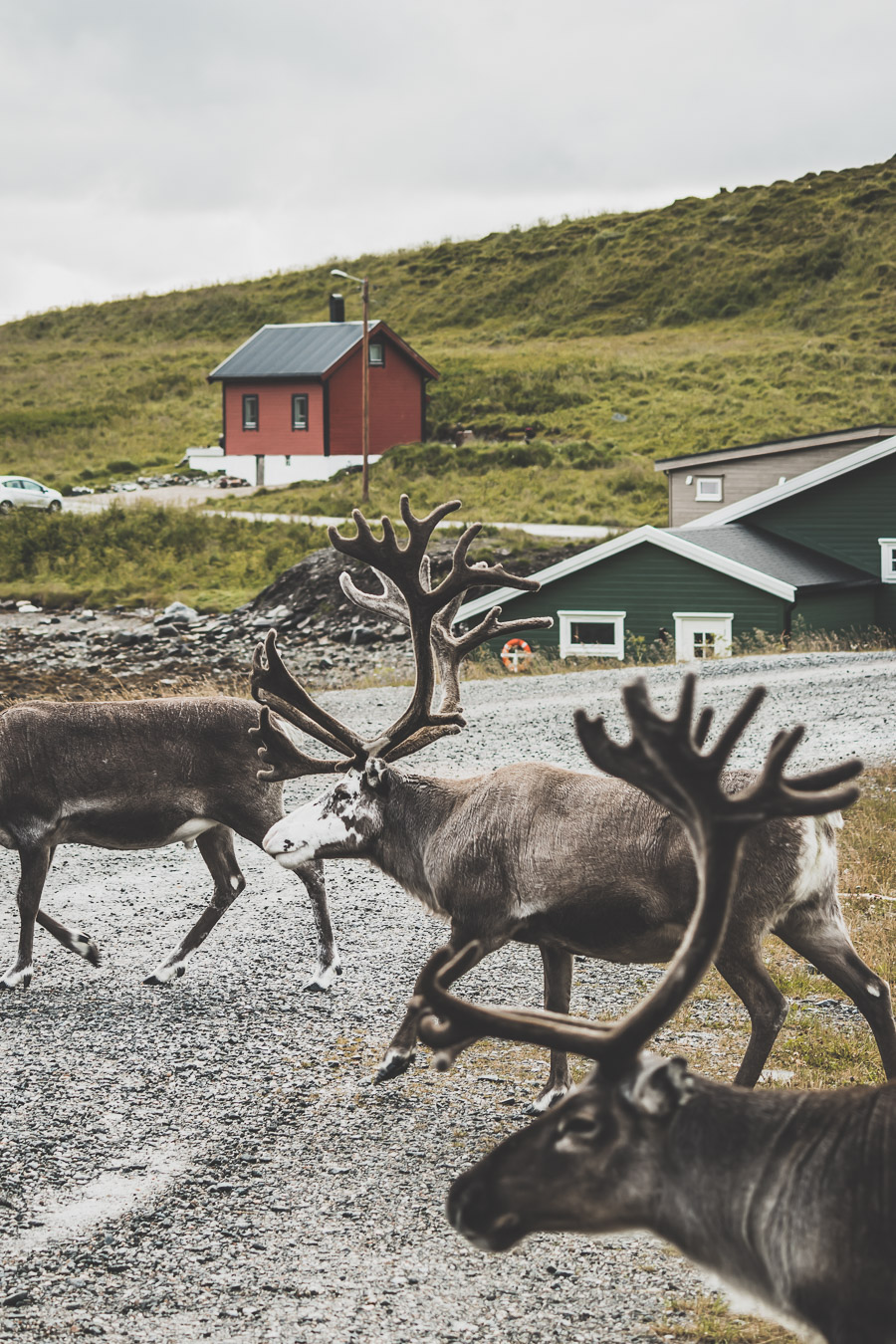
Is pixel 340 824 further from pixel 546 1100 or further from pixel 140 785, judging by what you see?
pixel 140 785

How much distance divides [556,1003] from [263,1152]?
1527 mm

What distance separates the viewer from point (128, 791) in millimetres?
7941

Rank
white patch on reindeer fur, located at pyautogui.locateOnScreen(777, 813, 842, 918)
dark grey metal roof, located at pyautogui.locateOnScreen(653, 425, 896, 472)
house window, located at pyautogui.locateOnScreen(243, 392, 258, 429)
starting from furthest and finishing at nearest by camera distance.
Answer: house window, located at pyautogui.locateOnScreen(243, 392, 258, 429), dark grey metal roof, located at pyautogui.locateOnScreen(653, 425, 896, 472), white patch on reindeer fur, located at pyautogui.locateOnScreen(777, 813, 842, 918)

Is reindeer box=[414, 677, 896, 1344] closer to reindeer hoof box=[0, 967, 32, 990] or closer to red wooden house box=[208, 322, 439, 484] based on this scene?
reindeer hoof box=[0, 967, 32, 990]

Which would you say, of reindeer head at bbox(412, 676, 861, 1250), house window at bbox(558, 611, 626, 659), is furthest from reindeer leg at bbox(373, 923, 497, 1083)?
house window at bbox(558, 611, 626, 659)

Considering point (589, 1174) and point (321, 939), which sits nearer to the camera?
point (589, 1174)

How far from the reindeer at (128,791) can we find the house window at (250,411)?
47.3 meters

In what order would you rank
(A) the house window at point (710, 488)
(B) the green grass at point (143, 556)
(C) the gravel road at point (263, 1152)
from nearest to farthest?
(C) the gravel road at point (263, 1152), (A) the house window at point (710, 488), (B) the green grass at point (143, 556)

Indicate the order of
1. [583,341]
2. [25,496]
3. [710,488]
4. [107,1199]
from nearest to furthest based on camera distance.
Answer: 1. [107,1199]
2. [710,488]
3. [25,496]
4. [583,341]

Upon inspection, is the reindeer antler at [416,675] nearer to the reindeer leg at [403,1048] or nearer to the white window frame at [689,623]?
the reindeer leg at [403,1048]

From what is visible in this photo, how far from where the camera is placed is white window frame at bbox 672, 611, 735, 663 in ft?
85.1

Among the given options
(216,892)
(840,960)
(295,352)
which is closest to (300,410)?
(295,352)

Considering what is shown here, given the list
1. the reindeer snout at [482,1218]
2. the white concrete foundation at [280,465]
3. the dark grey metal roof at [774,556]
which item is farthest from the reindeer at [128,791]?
the white concrete foundation at [280,465]

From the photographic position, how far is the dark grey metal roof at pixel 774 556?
2620cm
